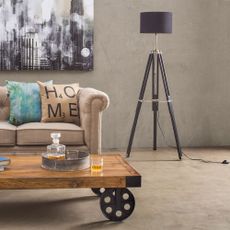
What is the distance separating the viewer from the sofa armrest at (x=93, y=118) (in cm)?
441

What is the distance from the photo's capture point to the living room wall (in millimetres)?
6047

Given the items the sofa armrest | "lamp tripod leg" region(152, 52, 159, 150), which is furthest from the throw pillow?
"lamp tripod leg" region(152, 52, 159, 150)

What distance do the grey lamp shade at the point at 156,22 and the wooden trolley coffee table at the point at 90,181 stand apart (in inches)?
90.0

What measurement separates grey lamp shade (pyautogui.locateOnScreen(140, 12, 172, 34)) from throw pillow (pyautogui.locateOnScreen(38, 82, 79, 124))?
3.71 ft

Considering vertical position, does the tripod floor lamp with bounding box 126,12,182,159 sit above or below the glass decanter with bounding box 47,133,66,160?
above

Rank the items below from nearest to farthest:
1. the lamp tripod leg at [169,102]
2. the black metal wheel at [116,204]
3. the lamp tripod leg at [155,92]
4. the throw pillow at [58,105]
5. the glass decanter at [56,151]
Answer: the black metal wheel at [116,204]
the glass decanter at [56,151]
the throw pillow at [58,105]
the lamp tripod leg at [169,102]
the lamp tripod leg at [155,92]

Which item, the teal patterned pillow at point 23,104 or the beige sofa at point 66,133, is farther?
the teal patterned pillow at point 23,104

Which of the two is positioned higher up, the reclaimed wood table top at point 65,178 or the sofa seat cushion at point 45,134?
the sofa seat cushion at point 45,134

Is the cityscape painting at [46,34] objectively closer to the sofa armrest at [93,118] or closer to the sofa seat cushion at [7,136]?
the sofa armrest at [93,118]

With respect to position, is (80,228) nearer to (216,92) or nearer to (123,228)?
(123,228)

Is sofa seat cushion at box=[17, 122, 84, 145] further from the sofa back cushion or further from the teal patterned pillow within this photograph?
the sofa back cushion

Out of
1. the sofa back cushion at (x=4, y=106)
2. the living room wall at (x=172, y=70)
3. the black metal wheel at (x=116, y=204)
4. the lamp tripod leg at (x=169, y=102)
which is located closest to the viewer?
the black metal wheel at (x=116, y=204)

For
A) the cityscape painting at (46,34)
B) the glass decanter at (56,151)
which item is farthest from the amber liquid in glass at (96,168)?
the cityscape painting at (46,34)

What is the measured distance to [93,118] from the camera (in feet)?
14.6
